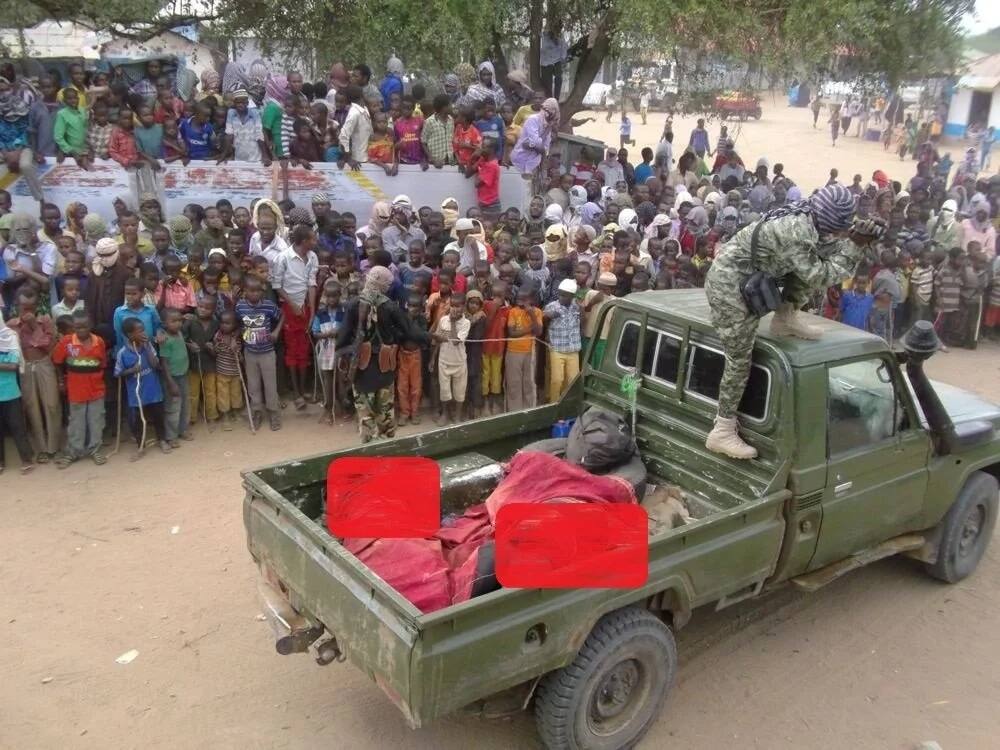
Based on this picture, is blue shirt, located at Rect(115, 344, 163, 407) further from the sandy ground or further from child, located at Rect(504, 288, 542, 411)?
the sandy ground

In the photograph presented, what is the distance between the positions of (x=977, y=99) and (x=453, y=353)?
98.8 feet

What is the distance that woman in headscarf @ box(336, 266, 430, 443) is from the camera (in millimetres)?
6893

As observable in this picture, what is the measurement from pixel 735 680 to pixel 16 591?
4111 mm

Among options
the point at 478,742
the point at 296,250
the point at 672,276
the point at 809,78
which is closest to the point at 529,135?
the point at 672,276

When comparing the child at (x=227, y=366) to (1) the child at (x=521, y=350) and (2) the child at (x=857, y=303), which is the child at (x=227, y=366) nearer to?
(1) the child at (x=521, y=350)

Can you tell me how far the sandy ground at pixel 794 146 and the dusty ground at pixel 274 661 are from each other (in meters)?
18.1

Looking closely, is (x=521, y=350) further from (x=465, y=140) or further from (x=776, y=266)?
(x=776, y=266)

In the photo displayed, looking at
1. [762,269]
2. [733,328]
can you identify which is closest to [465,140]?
[762,269]

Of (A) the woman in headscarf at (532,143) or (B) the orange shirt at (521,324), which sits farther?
(A) the woman in headscarf at (532,143)

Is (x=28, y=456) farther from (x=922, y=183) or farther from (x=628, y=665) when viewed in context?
(x=922, y=183)

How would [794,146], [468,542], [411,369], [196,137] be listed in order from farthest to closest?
[794,146] < [196,137] < [411,369] < [468,542]

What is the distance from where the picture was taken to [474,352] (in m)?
7.84

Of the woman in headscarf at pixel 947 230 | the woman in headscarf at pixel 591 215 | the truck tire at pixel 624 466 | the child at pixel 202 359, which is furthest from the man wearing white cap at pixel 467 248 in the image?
the woman in headscarf at pixel 947 230

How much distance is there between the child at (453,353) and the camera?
24.9 feet
